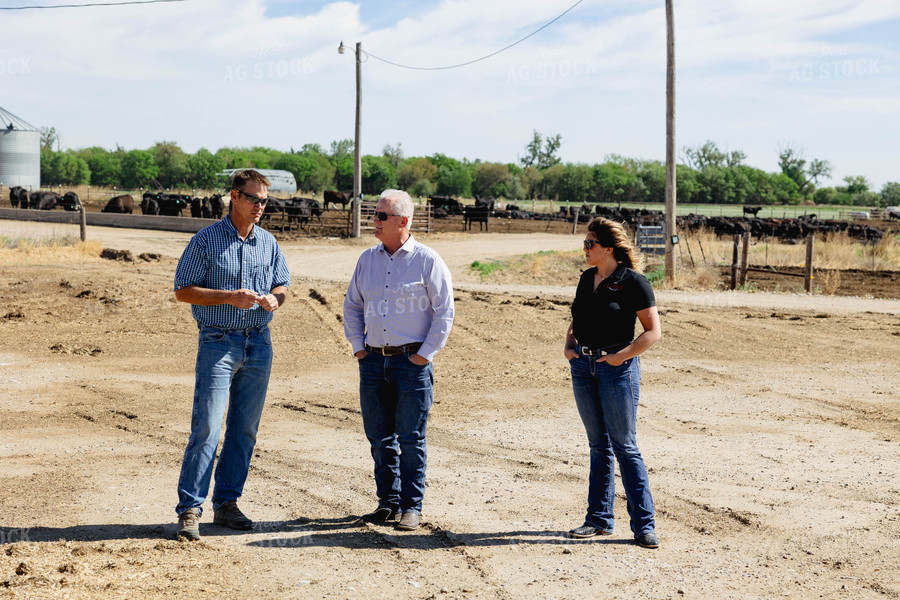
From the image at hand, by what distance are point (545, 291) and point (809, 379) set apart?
9184 millimetres

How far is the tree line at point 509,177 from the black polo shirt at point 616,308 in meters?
97.0

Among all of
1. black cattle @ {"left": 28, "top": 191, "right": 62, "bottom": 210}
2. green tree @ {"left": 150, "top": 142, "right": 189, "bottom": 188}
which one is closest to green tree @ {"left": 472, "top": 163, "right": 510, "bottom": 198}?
green tree @ {"left": 150, "top": 142, "right": 189, "bottom": 188}

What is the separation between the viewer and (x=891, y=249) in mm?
33281

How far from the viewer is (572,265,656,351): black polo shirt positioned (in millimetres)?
5016

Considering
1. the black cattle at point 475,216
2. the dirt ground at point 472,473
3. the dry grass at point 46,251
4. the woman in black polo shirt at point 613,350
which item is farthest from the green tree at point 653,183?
the woman in black polo shirt at point 613,350

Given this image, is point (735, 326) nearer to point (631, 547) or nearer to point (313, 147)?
point (631, 547)

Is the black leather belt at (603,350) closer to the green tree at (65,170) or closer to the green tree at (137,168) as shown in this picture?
the green tree at (137,168)

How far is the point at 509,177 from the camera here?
4419 inches

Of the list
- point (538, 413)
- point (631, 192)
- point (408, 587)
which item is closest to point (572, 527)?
point (408, 587)

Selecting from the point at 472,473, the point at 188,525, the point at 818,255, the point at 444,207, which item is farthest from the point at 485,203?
the point at 188,525

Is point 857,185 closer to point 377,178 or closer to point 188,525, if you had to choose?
point 377,178

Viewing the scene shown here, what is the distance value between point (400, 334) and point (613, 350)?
1242mm

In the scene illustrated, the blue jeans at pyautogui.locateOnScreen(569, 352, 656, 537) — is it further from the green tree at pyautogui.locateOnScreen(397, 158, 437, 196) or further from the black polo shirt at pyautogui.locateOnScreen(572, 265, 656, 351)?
the green tree at pyautogui.locateOnScreen(397, 158, 437, 196)

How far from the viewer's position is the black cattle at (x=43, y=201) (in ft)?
153
